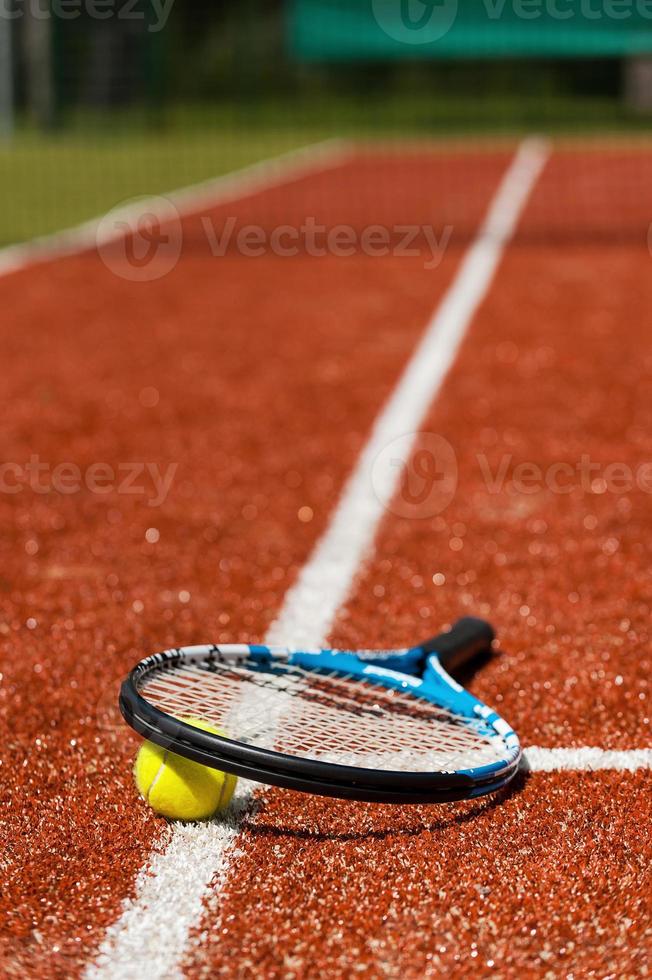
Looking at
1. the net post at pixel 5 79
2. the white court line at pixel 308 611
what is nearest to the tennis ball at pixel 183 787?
the white court line at pixel 308 611

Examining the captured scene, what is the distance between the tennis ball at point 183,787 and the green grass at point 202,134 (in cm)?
983

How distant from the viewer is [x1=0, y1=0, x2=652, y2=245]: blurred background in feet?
58.5

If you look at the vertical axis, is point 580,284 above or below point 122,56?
above

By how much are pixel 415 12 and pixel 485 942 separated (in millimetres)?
19657

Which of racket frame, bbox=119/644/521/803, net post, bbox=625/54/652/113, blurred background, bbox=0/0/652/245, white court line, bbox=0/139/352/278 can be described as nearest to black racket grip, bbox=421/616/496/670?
racket frame, bbox=119/644/521/803

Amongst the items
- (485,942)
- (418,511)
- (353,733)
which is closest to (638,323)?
(418,511)

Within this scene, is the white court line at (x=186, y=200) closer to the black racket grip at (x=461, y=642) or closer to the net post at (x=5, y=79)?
the net post at (x=5, y=79)

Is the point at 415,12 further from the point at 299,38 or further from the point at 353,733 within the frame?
the point at 353,733

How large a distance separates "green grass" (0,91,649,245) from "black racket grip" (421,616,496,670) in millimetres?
9341

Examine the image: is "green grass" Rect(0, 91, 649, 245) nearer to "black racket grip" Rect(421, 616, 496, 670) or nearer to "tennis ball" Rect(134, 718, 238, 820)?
"black racket grip" Rect(421, 616, 496, 670)

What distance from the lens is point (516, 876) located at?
2.14 m

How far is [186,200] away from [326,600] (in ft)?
35.2

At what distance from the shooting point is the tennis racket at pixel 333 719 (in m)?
2.11

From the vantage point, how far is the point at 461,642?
2875mm
